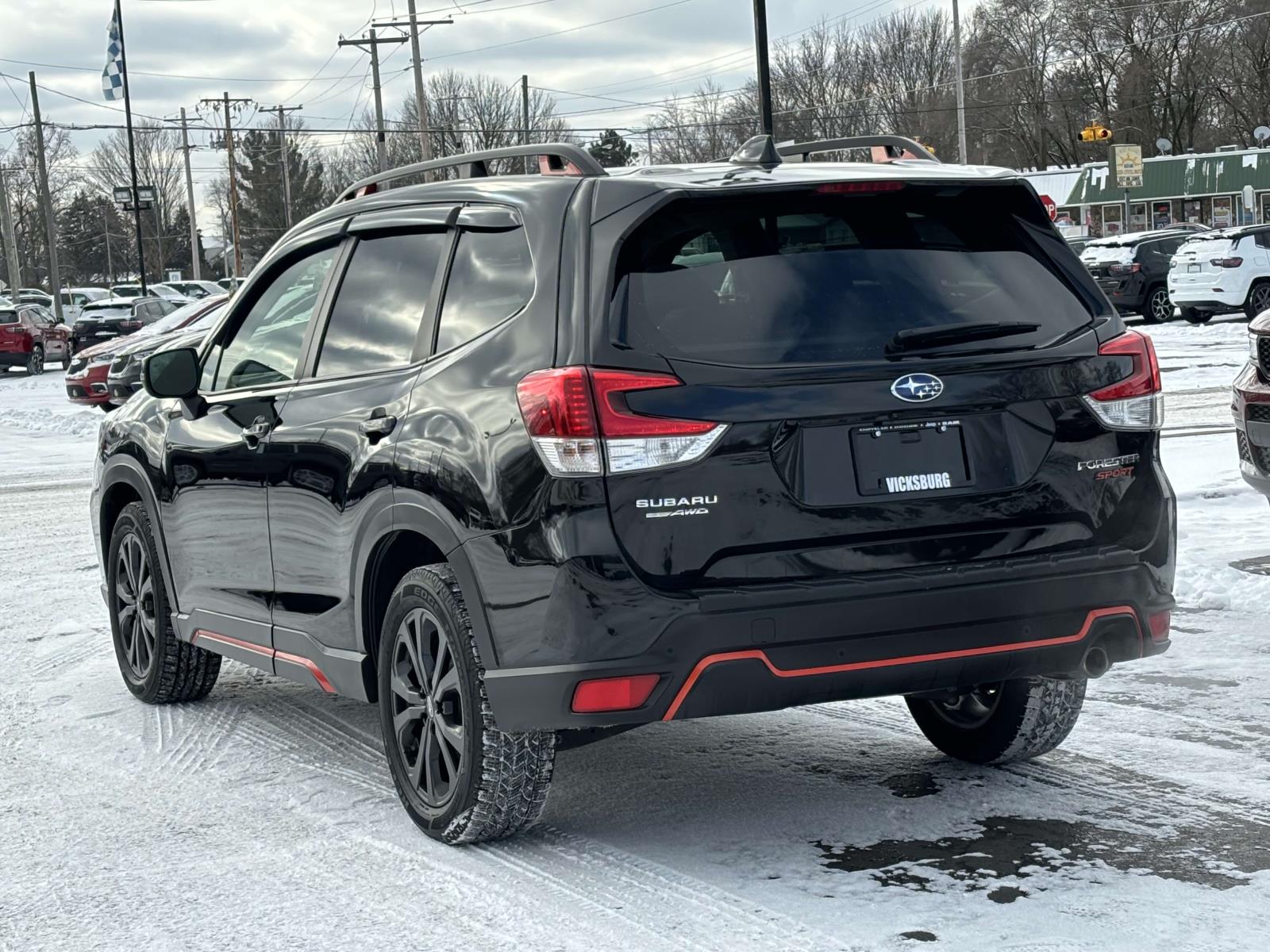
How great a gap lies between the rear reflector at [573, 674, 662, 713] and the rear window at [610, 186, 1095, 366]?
0.80m

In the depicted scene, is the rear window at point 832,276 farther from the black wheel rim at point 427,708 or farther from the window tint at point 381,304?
the black wheel rim at point 427,708

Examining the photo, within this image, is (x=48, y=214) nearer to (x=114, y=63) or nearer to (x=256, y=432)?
(x=114, y=63)

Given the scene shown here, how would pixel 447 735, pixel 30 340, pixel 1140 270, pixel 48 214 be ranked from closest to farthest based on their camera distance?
pixel 447 735, pixel 1140 270, pixel 30 340, pixel 48 214

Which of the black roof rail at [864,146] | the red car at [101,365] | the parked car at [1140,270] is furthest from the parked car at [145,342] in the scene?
the black roof rail at [864,146]

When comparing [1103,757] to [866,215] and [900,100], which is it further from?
[900,100]

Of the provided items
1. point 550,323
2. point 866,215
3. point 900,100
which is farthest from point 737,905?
point 900,100

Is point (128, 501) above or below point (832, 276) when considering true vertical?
below

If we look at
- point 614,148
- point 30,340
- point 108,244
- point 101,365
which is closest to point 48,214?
point 30,340

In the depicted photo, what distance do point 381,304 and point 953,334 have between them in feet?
5.93

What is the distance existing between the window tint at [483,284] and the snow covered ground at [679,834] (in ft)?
4.71

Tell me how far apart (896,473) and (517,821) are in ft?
4.60

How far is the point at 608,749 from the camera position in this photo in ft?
19.2

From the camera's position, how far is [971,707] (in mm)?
5430

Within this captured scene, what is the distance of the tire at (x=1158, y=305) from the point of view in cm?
3294
